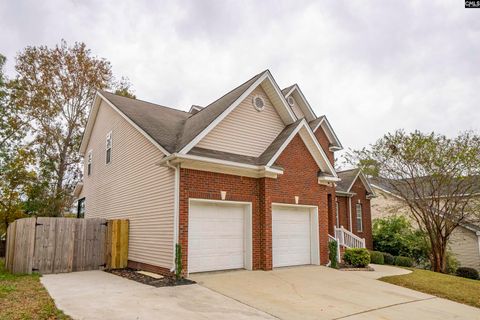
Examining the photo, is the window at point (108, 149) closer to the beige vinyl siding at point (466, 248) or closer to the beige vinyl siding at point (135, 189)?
the beige vinyl siding at point (135, 189)

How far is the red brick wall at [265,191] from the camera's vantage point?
10.7 meters

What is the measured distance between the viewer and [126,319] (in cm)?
612

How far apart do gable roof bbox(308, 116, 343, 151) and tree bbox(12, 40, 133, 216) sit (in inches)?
724

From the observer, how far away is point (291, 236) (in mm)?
13188

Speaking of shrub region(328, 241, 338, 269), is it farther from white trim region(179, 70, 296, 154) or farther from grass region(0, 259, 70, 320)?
grass region(0, 259, 70, 320)

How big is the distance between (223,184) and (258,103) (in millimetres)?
3929

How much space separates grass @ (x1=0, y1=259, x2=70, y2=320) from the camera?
6.21 m

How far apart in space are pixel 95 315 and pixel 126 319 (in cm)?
66

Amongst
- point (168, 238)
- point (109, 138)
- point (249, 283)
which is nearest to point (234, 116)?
point (168, 238)

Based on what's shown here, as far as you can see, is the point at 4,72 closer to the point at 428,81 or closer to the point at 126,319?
the point at 126,319

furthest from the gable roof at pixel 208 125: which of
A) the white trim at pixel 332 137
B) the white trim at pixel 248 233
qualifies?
the white trim at pixel 332 137

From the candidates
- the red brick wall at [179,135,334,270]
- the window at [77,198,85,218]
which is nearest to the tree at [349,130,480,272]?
the red brick wall at [179,135,334,270]

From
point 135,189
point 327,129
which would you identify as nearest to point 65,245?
point 135,189

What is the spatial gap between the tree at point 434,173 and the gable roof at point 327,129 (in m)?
1.49
